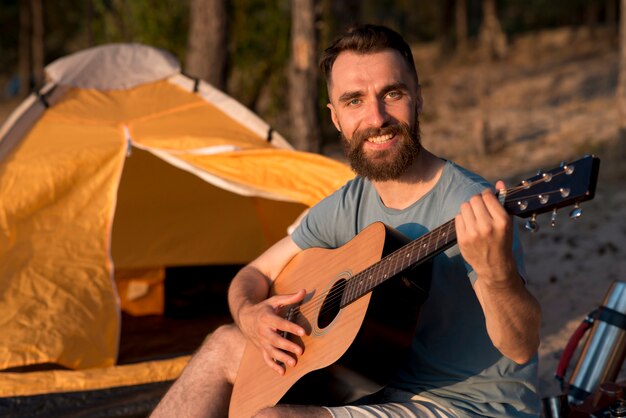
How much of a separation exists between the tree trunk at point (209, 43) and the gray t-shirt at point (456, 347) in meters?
5.09

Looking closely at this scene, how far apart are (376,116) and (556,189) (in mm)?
674

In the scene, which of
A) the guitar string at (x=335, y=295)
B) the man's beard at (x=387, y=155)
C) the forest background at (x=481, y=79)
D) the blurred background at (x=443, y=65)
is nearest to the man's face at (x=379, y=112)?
the man's beard at (x=387, y=155)

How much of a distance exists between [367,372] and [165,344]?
2.44 meters

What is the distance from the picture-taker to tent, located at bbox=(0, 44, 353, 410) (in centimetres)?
354

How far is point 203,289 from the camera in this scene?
500 centimetres

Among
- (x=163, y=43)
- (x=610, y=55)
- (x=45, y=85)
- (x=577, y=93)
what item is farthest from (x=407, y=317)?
(x=610, y=55)

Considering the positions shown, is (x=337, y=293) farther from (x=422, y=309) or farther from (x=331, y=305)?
(x=422, y=309)

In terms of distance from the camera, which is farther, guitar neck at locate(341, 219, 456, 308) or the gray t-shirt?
the gray t-shirt

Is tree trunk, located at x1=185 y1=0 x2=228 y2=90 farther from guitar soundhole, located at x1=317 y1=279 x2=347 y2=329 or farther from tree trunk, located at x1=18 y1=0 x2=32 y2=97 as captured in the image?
tree trunk, located at x1=18 y1=0 x2=32 y2=97

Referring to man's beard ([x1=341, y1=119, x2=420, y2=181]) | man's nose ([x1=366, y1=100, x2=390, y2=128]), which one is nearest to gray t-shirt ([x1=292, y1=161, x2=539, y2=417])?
man's beard ([x1=341, y1=119, x2=420, y2=181])

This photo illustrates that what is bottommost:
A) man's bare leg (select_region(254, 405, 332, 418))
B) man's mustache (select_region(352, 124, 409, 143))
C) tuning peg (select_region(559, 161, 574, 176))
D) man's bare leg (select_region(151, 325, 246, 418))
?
man's bare leg (select_region(151, 325, 246, 418))

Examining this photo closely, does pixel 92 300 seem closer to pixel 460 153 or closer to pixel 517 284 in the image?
pixel 517 284

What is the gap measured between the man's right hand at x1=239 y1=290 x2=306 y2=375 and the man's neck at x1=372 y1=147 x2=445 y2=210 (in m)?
0.41

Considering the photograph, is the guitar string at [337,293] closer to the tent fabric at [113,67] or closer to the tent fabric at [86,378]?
the tent fabric at [86,378]
